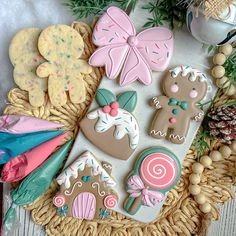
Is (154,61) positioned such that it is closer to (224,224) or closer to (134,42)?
(134,42)

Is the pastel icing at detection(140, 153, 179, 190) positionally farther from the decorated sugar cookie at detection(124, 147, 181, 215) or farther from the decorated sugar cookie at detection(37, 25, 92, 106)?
the decorated sugar cookie at detection(37, 25, 92, 106)

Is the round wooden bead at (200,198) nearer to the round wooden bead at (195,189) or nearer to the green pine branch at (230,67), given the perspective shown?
the round wooden bead at (195,189)

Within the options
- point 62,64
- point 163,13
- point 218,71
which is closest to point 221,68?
point 218,71

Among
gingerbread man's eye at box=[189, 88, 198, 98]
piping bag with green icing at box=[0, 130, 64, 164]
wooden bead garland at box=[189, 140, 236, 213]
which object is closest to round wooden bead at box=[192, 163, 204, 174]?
wooden bead garland at box=[189, 140, 236, 213]

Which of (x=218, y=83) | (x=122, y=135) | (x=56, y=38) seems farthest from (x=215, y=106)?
(x=56, y=38)

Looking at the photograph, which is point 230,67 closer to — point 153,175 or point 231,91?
point 231,91

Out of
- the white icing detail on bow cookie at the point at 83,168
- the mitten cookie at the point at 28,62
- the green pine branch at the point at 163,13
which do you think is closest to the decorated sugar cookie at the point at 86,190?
the white icing detail on bow cookie at the point at 83,168

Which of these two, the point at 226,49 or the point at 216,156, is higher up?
the point at 226,49
